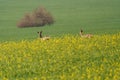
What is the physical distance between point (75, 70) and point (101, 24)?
25.5m

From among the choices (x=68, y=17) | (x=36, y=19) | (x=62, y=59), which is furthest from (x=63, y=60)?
(x=68, y=17)

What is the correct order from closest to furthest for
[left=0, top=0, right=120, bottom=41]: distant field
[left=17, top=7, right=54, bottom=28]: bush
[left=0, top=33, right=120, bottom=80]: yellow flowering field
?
1. [left=0, top=33, right=120, bottom=80]: yellow flowering field
2. [left=0, top=0, right=120, bottom=41]: distant field
3. [left=17, top=7, right=54, bottom=28]: bush

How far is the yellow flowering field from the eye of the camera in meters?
20.6

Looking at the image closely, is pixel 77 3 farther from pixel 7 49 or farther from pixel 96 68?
pixel 96 68

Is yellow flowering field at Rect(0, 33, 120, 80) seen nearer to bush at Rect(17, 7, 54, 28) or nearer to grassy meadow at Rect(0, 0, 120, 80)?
grassy meadow at Rect(0, 0, 120, 80)

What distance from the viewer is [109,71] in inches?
803

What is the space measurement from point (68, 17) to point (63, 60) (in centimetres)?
3274

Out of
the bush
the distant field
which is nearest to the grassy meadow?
the distant field

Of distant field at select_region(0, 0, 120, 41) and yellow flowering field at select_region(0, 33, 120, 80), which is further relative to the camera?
distant field at select_region(0, 0, 120, 41)

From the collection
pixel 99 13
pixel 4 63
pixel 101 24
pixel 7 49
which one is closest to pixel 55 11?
pixel 99 13

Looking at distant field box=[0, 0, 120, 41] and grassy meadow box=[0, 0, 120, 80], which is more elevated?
distant field box=[0, 0, 120, 41]

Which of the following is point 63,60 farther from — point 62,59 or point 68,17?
point 68,17

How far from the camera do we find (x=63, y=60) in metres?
23.7

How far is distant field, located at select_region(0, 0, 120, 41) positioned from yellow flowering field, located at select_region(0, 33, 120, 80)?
337 inches
